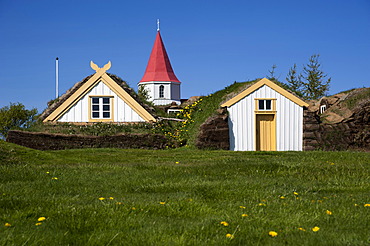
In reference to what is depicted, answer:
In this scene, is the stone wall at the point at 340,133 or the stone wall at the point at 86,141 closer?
the stone wall at the point at 340,133

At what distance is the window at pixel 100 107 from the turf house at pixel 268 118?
8.09m

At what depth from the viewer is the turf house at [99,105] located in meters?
28.7

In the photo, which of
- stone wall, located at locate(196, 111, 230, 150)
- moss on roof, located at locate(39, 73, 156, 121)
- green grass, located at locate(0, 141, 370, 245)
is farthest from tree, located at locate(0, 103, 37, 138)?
green grass, located at locate(0, 141, 370, 245)

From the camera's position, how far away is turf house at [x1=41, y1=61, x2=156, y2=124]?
28.7m

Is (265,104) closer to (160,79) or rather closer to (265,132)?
(265,132)

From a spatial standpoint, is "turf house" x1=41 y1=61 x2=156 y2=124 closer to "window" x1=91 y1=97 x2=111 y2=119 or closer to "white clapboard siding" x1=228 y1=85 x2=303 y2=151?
"window" x1=91 y1=97 x2=111 y2=119

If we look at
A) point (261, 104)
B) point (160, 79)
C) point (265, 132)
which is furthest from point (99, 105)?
point (160, 79)

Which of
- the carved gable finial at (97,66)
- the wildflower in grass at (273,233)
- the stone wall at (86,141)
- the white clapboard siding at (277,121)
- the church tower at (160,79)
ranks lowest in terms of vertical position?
the wildflower in grass at (273,233)

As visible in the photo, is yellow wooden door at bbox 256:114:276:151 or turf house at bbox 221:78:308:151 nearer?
turf house at bbox 221:78:308:151

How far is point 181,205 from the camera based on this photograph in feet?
24.5

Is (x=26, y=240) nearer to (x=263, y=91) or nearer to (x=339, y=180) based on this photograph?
(x=339, y=180)

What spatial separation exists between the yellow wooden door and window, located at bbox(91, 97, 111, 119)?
31.4ft

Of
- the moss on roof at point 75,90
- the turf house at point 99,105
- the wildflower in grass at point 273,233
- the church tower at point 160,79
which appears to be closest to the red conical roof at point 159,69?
the church tower at point 160,79

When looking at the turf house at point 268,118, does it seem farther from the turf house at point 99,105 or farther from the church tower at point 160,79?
the church tower at point 160,79
